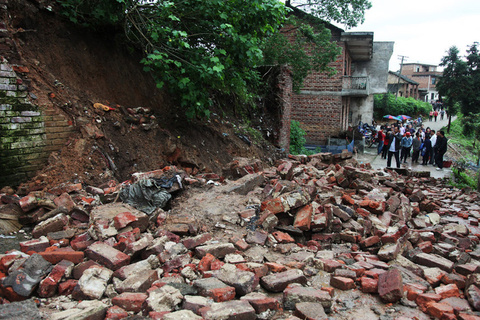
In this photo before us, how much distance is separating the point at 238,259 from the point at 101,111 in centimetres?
436

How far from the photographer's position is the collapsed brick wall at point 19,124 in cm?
486

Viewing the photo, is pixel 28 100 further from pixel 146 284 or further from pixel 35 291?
pixel 146 284

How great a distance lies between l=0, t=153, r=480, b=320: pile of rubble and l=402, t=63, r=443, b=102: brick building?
64466 mm

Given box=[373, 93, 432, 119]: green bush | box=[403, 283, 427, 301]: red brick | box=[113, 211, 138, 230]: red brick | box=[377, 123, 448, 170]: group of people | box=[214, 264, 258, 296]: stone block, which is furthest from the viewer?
box=[373, 93, 432, 119]: green bush

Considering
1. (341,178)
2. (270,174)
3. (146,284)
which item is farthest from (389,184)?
(146,284)

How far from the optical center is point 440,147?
41.6 feet

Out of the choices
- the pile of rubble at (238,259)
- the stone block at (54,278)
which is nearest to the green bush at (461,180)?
the pile of rubble at (238,259)

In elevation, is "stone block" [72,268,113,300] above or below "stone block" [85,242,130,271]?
below

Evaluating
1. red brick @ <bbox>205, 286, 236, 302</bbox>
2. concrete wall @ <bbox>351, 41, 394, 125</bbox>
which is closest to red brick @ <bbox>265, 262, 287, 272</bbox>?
red brick @ <bbox>205, 286, 236, 302</bbox>

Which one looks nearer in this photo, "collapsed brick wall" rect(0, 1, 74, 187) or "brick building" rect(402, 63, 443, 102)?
"collapsed brick wall" rect(0, 1, 74, 187)

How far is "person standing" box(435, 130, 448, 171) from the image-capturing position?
41.2ft

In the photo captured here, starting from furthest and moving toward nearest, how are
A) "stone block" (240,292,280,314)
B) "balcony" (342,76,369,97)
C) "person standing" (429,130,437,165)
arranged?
1. "balcony" (342,76,369,97)
2. "person standing" (429,130,437,165)
3. "stone block" (240,292,280,314)

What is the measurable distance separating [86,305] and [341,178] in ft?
17.6

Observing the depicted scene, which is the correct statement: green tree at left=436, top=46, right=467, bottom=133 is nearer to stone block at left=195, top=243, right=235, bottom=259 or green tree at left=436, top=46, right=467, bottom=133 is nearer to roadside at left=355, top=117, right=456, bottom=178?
roadside at left=355, top=117, right=456, bottom=178
